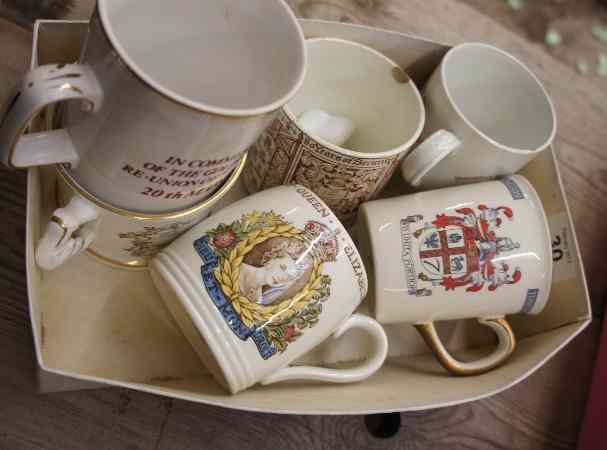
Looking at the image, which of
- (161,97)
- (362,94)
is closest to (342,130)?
(362,94)

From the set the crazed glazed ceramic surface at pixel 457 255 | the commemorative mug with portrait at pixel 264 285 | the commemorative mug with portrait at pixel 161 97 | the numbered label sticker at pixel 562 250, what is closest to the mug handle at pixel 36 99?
the commemorative mug with portrait at pixel 161 97

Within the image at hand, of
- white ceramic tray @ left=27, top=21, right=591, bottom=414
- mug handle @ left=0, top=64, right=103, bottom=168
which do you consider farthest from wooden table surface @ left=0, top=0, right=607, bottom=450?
mug handle @ left=0, top=64, right=103, bottom=168

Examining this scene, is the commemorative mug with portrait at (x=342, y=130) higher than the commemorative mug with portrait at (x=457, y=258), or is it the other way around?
the commemorative mug with portrait at (x=342, y=130)

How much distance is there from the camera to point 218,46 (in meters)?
0.39

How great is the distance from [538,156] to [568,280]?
11cm

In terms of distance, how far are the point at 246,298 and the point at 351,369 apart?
0.32 ft

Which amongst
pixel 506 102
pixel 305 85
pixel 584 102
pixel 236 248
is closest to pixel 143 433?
pixel 236 248

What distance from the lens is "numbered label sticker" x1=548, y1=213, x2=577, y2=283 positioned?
48 centimetres

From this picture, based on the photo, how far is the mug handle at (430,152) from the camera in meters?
0.45

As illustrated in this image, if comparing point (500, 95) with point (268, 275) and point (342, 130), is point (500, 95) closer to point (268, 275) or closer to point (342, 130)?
point (342, 130)

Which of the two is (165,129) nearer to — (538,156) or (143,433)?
(143,433)

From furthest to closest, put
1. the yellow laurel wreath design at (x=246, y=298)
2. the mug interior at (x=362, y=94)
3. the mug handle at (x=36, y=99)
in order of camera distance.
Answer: the mug interior at (x=362, y=94) → the yellow laurel wreath design at (x=246, y=298) → the mug handle at (x=36, y=99)

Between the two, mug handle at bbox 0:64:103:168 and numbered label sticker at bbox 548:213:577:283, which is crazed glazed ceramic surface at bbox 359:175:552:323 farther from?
mug handle at bbox 0:64:103:168

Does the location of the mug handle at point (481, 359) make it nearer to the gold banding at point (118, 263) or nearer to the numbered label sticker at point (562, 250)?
the numbered label sticker at point (562, 250)
